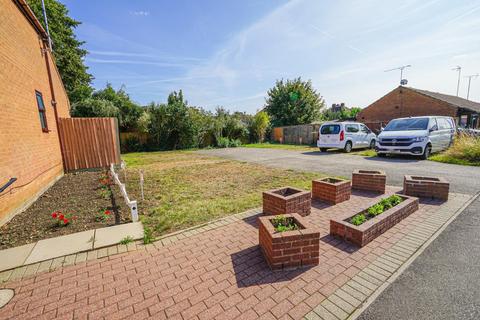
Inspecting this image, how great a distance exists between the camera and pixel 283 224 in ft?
9.71

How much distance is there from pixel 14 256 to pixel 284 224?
12.3 feet

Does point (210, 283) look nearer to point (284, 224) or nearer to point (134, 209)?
point (284, 224)

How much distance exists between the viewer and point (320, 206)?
4445mm

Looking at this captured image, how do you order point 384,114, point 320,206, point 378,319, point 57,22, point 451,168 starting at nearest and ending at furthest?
point 378,319
point 320,206
point 451,168
point 57,22
point 384,114

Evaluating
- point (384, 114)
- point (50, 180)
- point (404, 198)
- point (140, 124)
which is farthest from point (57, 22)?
point (384, 114)

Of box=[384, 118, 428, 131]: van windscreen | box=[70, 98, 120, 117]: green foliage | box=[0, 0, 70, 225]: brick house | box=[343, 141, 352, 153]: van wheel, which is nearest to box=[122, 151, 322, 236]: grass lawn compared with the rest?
box=[0, 0, 70, 225]: brick house

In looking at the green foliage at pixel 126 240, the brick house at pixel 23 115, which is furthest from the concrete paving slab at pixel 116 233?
the brick house at pixel 23 115

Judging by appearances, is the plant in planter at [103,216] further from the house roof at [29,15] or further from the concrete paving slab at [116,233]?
the house roof at [29,15]

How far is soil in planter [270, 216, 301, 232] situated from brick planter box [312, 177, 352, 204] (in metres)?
1.95

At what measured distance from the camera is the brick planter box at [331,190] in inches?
178

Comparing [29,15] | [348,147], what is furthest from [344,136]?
[29,15]

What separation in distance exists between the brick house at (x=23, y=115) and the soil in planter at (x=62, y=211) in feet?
0.88

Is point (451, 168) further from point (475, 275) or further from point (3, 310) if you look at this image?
point (3, 310)

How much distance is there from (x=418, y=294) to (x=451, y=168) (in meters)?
8.19
